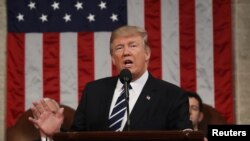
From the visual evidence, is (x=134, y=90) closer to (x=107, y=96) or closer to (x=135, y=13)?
(x=107, y=96)

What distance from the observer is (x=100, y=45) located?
22.4 ft

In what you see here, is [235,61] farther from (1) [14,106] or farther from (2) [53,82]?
(1) [14,106]

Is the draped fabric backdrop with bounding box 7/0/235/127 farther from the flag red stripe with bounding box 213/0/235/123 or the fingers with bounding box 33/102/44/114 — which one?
the fingers with bounding box 33/102/44/114

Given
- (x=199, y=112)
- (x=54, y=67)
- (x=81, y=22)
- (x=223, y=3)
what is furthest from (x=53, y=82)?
(x=223, y=3)

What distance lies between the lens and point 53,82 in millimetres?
6793

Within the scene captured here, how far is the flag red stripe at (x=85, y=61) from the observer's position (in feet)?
22.3

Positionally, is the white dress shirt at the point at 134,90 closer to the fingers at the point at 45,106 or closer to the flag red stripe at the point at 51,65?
the fingers at the point at 45,106

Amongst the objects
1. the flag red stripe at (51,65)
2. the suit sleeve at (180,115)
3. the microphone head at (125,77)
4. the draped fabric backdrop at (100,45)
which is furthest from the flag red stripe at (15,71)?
the microphone head at (125,77)

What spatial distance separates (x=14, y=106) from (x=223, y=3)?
109 inches

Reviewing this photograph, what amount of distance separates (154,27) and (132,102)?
309 centimetres

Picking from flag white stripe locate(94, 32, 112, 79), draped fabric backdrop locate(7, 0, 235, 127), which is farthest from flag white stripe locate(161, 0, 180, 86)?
flag white stripe locate(94, 32, 112, 79)

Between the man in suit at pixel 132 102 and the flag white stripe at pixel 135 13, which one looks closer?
the man in suit at pixel 132 102

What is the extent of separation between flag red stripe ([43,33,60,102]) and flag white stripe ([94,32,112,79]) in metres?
0.45

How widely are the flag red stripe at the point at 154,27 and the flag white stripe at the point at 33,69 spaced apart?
1.31 meters
